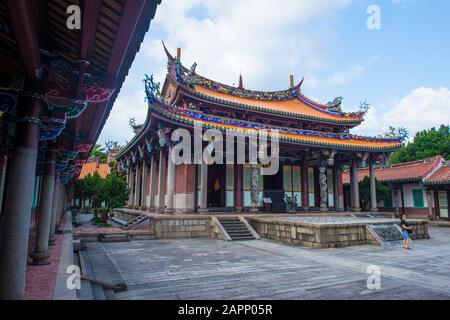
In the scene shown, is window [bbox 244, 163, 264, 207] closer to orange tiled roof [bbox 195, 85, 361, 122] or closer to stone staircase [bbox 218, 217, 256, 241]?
stone staircase [bbox 218, 217, 256, 241]

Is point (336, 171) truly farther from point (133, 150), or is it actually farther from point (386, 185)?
point (133, 150)

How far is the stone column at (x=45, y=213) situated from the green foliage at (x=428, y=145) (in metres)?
44.5

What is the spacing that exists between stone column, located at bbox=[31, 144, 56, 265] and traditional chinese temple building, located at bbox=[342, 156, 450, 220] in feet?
79.4

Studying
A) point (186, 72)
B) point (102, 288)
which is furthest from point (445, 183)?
point (102, 288)

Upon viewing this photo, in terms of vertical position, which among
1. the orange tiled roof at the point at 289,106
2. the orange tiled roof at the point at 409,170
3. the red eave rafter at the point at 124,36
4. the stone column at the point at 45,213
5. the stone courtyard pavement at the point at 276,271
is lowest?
the stone courtyard pavement at the point at 276,271

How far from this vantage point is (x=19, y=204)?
12.0 feet

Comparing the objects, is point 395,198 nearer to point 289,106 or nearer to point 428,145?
point 289,106

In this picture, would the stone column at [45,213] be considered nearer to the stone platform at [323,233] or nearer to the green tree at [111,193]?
the stone platform at [323,233]

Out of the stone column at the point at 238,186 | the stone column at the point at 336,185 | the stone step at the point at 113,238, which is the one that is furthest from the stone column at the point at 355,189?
the stone step at the point at 113,238

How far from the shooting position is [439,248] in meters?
10.5

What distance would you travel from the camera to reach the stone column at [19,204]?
11.7 feet
